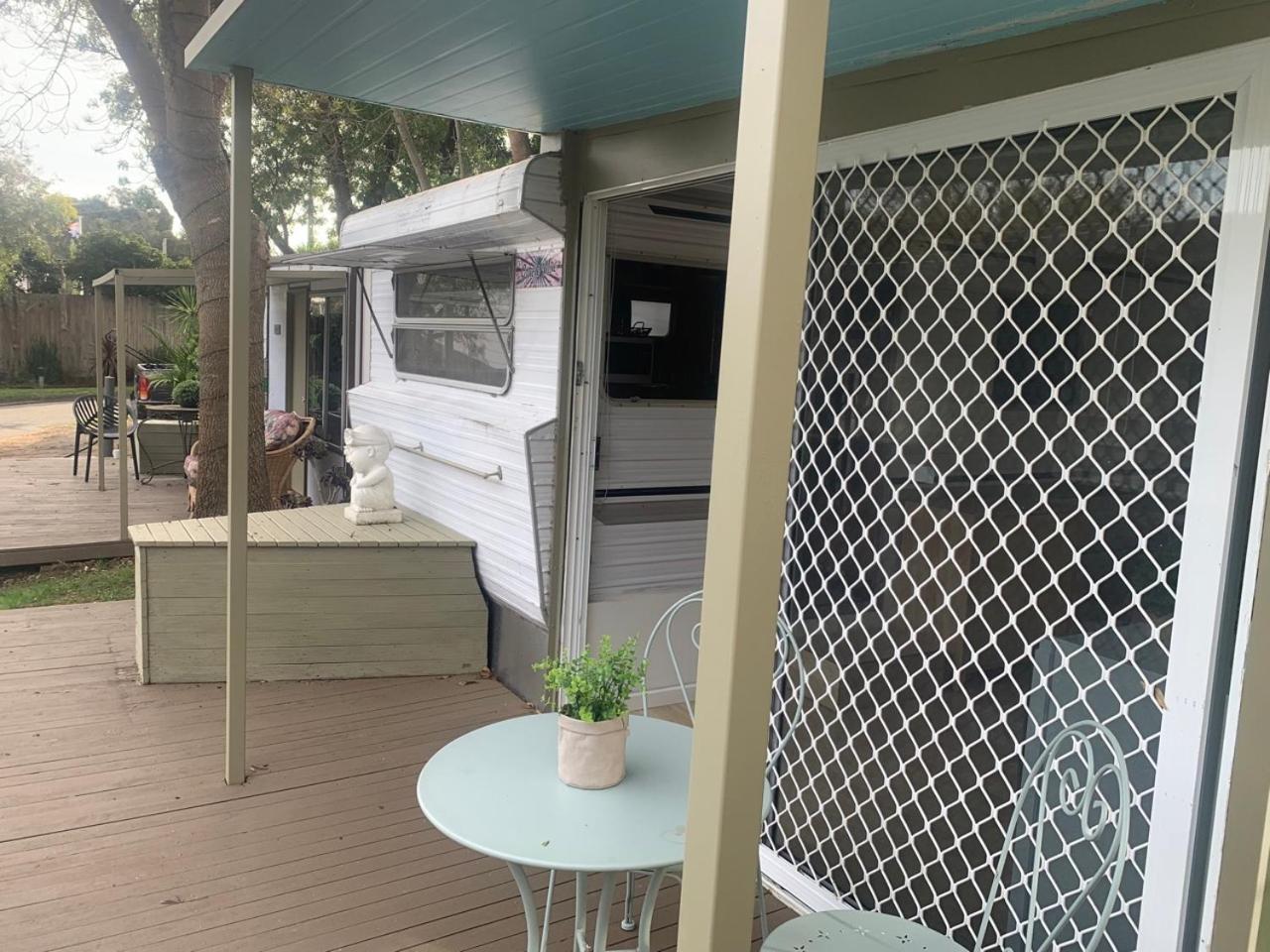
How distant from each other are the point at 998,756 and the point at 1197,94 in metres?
1.44

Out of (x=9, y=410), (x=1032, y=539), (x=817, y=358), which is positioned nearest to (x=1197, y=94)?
(x=1032, y=539)

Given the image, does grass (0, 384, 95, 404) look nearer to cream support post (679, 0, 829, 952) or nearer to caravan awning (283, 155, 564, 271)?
caravan awning (283, 155, 564, 271)

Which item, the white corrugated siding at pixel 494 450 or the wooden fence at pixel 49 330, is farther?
the wooden fence at pixel 49 330

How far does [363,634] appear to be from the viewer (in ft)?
14.1

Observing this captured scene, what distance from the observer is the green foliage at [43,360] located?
65.0ft

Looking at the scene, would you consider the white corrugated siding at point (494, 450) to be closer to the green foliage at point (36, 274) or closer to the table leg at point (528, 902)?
the table leg at point (528, 902)

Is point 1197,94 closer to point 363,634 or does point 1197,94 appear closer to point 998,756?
point 998,756

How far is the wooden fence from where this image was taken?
64.3 ft

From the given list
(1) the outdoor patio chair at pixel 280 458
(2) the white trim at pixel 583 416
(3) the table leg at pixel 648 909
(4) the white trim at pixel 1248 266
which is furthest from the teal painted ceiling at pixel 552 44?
(1) the outdoor patio chair at pixel 280 458

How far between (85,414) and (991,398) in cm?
1003

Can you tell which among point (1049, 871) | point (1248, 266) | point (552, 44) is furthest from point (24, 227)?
point (1248, 266)

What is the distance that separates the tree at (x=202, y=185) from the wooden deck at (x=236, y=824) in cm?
196

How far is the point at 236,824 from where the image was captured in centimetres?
302

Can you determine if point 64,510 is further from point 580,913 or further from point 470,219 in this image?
point 580,913
